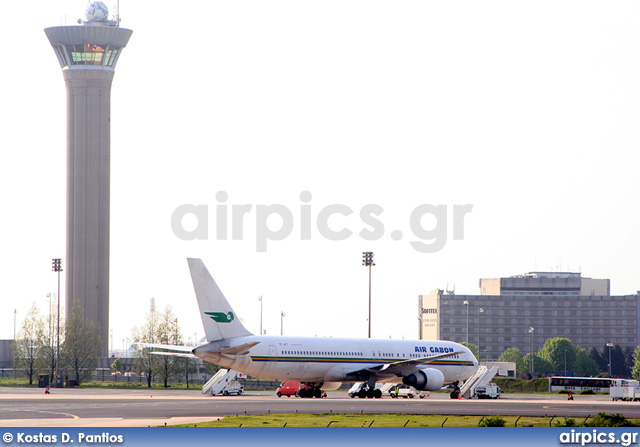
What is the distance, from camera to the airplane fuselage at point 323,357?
62281 millimetres

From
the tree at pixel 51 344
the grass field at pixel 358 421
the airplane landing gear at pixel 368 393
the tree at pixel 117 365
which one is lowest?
the tree at pixel 117 365

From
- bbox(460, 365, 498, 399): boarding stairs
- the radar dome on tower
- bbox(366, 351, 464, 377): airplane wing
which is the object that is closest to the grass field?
bbox(366, 351, 464, 377): airplane wing

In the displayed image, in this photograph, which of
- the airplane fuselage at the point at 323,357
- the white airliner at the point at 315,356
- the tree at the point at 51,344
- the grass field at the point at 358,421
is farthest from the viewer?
the tree at the point at 51,344

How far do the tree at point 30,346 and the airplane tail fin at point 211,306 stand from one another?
6573cm

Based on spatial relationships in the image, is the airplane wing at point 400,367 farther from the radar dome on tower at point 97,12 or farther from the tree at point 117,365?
the radar dome on tower at point 97,12

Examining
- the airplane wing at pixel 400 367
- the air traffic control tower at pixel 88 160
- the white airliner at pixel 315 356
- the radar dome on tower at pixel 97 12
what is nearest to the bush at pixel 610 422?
the white airliner at pixel 315 356

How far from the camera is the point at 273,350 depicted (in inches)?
2518

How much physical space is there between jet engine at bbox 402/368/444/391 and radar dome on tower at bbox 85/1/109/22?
5282 inches

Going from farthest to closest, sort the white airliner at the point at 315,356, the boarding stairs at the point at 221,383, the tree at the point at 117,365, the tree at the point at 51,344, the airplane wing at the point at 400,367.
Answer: the tree at the point at 117,365
the tree at the point at 51,344
the boarding stairs at the point at 221,383
the airplane wing at the point at 400,367
the white airliner at the point at 315,356

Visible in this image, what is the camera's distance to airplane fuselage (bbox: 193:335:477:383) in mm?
62281

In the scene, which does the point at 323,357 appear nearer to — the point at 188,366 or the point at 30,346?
the point at 188,366

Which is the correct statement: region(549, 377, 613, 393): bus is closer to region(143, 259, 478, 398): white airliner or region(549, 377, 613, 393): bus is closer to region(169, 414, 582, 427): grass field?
region(143, 259, 478, 398): white airliner

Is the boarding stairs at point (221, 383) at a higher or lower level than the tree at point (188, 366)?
higher

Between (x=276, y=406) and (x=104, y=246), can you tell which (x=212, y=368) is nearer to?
(x=104, y=246)
